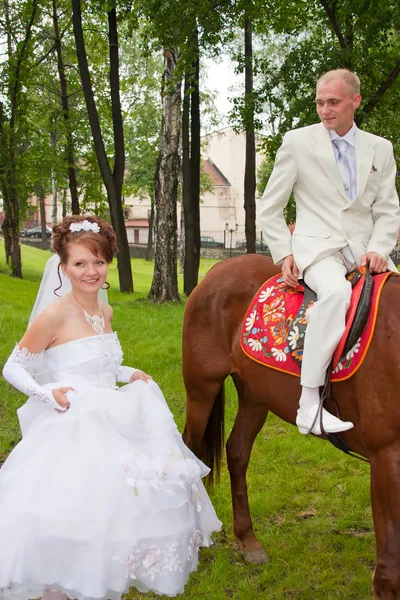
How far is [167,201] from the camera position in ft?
50.8

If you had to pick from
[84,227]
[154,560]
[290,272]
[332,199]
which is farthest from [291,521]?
[84,227]

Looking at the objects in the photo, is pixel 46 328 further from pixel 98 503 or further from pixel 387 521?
pixel 387 521

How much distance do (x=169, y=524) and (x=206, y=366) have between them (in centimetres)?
175

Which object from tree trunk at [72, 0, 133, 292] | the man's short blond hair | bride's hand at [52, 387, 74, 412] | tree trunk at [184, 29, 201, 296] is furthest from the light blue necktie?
tree trunk at [184, 29, 201, 296]

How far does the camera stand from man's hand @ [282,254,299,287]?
3.58m

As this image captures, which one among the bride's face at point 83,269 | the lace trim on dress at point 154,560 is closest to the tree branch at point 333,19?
the bride's face at point 83,269

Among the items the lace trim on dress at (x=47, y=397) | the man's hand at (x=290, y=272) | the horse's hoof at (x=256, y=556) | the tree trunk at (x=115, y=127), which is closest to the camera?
the lace trim on dress at (x=47, y=397)

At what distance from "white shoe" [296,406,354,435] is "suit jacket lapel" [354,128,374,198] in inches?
49.3

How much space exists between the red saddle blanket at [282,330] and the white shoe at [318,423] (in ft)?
0.66

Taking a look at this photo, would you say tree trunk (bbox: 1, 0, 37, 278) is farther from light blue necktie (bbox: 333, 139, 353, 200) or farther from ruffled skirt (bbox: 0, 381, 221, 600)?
ruffled skirt (bbox: 0, 381, 221, 600)

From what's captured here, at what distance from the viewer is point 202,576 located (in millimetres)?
3863

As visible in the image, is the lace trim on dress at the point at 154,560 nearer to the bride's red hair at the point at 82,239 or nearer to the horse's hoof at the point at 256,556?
the bride's red hair at the point at 82,239

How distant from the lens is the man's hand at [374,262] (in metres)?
3.37

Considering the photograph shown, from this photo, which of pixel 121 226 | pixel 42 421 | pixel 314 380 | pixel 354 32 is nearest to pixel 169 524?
pixel 42 421
